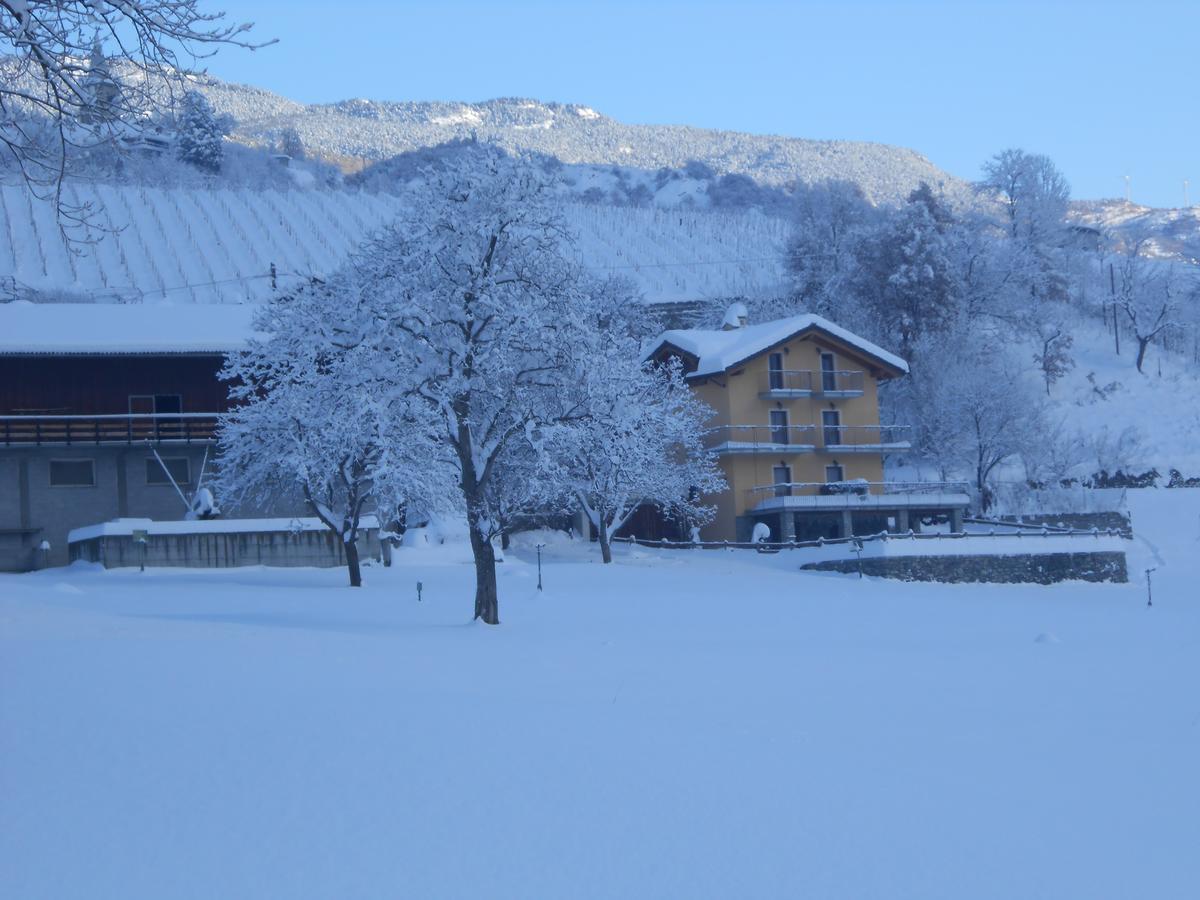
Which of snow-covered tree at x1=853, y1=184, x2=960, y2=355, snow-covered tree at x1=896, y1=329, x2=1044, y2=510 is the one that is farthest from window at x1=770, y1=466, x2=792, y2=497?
snow-covered tree at x1=853, y1=184, x2=960, y2=355

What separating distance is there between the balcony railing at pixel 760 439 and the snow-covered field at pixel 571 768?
32727 millimetres

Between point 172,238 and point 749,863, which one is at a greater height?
point 172,238

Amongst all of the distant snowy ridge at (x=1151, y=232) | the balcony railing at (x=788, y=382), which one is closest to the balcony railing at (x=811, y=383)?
the balcony railing at (x=788, y=382)

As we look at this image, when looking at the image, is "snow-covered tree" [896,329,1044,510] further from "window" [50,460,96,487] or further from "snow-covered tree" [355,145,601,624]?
"snow-covered tree" [355,145,601,624]

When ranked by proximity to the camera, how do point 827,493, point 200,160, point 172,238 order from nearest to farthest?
point 827,493 < point 172,238 < point 200,160

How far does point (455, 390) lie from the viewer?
21.7 metres

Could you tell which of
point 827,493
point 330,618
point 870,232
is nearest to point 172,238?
point 870,232

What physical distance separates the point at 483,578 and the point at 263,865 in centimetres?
1531

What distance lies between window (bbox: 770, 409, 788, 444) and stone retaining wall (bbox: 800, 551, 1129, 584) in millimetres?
10246

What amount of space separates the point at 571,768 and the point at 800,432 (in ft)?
151

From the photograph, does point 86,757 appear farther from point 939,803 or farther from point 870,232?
point 870,232

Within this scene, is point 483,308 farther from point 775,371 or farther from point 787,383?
point 787,383

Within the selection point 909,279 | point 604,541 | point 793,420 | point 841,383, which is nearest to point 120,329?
point 604,541

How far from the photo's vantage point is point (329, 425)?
27.4 metres
